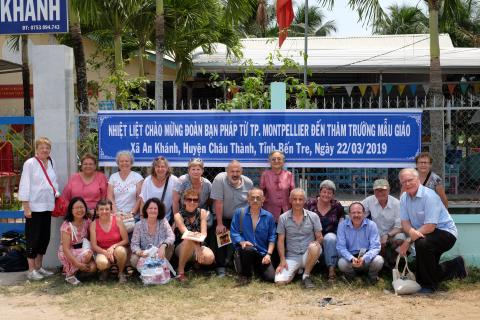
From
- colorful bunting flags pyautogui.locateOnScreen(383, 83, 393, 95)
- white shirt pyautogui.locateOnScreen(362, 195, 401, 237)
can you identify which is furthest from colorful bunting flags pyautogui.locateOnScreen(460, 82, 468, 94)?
white shirt pyautogui.locateOnScreen(362, 195, 401, 237)

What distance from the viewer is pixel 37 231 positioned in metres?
6.46

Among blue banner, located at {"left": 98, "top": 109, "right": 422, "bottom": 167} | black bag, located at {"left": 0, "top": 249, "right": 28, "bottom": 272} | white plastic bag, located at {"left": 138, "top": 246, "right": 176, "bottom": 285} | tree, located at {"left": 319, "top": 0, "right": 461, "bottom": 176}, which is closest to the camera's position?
white plastic bag, located at {"left": 138, "top": 246, "right": 176, "bottom": 285}

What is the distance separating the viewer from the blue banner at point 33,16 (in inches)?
281

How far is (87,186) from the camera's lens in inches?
258

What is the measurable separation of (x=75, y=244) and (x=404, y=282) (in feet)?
11.2

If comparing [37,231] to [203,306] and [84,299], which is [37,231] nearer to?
[84,299]

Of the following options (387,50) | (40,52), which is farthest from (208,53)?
(40,52)

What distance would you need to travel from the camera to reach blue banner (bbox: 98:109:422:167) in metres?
6.71

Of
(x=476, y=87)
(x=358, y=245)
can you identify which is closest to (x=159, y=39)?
(x=358, y=245)

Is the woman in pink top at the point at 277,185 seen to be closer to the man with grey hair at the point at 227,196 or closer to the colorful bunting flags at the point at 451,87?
Result: the man with grey hair at the point at 227,196

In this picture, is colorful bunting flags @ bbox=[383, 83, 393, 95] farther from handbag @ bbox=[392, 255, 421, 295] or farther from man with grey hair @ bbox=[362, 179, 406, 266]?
handbag @ bbox=[392, 255, 421, 295]

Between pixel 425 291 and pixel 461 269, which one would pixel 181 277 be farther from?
pixel 461 269

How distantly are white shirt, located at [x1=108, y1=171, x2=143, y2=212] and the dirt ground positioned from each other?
0.92m

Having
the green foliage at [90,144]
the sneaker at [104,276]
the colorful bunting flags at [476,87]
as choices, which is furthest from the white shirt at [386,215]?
the colorful bunting flags at [476,87]
